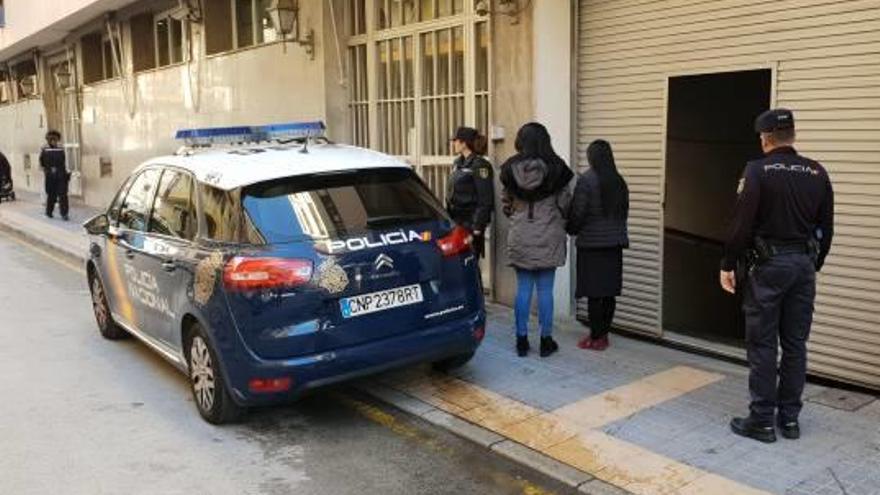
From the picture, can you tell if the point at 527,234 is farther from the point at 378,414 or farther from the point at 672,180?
the point at 672,180

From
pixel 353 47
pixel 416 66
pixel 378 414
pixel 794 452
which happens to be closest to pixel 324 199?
pixel 378 414

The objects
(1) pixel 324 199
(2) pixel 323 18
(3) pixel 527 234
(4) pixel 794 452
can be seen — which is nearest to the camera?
(4) pixel 794 452

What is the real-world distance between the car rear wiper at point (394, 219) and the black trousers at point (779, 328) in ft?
6.73

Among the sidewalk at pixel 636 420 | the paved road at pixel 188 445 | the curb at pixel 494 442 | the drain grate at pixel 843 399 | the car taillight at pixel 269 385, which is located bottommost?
the paved road at pixel 188 445

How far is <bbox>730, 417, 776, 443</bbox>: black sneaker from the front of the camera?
456cm

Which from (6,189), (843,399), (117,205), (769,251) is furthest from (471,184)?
(6,189)

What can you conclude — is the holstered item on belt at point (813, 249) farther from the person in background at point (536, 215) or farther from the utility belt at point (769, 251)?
the person in background at point (536, 215)

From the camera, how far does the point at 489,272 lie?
820 cm

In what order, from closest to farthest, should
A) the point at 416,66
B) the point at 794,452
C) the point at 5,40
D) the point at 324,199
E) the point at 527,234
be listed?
the point at 794,452 < the point at 324,199 < the point at 527,234 < the point at 416,66 < the point at 5,40

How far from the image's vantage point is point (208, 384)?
212 inches

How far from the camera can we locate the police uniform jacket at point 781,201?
4.33 meters

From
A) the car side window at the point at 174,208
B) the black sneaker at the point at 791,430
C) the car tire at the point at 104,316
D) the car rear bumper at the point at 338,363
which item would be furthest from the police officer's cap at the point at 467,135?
the black sneaker at the point at 791,430

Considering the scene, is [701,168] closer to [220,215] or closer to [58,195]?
[220,215]

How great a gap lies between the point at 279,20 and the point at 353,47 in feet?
3.43
